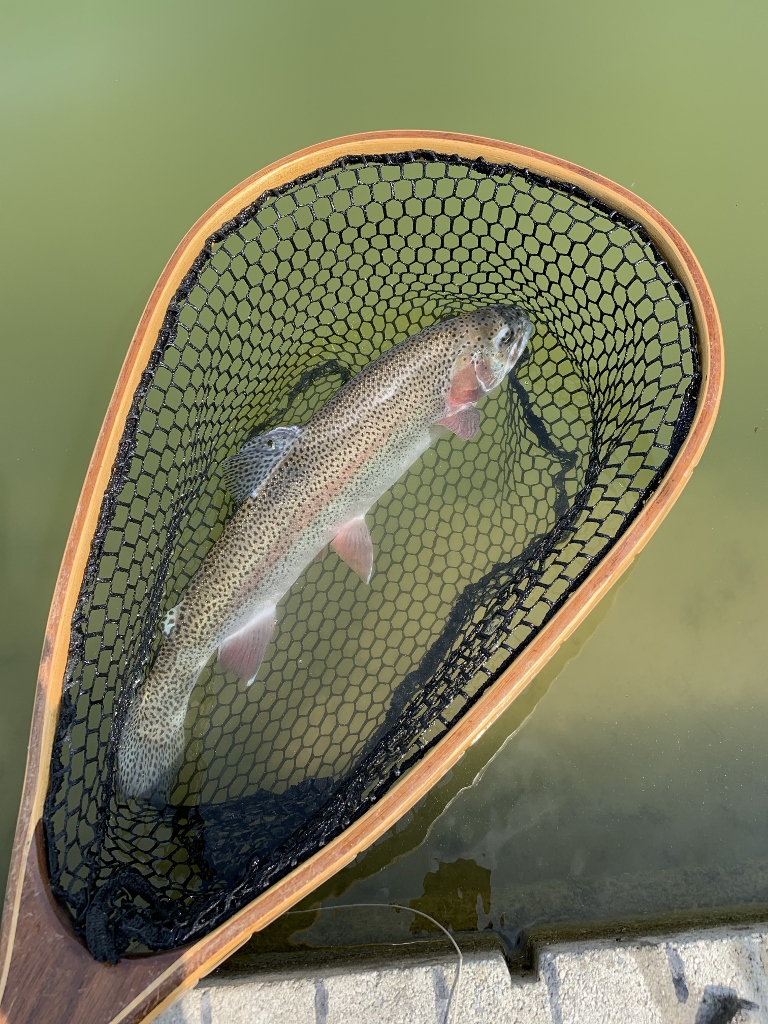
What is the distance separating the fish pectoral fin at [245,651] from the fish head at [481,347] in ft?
4.08

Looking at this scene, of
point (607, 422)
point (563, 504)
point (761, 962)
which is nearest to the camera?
point (761, 962)

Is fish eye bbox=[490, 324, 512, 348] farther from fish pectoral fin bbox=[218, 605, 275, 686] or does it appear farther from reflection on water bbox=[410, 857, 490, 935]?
reflection on water bbox=[410, 857, 490, 935]

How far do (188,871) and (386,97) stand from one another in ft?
12.5

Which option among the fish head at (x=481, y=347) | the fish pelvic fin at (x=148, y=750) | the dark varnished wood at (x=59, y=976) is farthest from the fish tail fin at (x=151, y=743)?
the fish head at (x=481, y=347)

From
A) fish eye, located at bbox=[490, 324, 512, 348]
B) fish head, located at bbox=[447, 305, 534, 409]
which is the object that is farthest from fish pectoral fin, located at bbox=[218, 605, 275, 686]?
fish eye, located at bbox=[490, 324, 512, 348]

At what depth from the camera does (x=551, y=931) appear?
2486mm

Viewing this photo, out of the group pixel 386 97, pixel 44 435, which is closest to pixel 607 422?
pixel 386 97

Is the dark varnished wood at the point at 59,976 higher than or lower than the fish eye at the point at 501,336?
lower

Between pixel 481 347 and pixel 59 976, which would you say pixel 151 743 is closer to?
pixel 59 976

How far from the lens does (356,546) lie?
2738 mm

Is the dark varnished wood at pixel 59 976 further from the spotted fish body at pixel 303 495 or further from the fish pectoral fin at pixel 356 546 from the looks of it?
the fish pectoral fin at pixel 356 546

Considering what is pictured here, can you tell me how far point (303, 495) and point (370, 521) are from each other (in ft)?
1.92

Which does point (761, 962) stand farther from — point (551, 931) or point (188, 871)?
point (188, 871)

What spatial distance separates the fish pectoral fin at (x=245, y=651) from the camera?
251 cm
